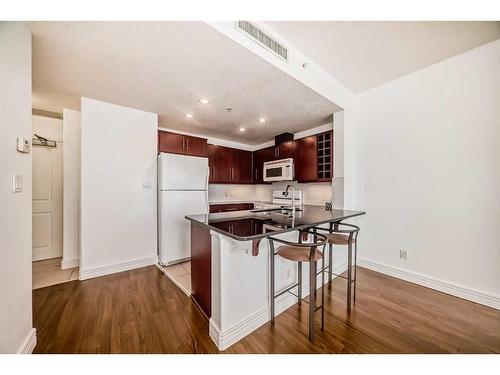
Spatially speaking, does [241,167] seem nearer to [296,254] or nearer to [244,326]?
[296,254]

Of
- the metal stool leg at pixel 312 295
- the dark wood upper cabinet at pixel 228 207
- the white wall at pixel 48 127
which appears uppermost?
the white wall at pixel 48 127

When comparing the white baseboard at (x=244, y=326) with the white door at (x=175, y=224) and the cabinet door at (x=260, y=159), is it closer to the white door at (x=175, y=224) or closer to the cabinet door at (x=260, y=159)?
the white door at (x=175, y=224)

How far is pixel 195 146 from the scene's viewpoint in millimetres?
3621

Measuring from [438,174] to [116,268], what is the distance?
422 cm

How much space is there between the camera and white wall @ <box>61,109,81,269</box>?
286cm

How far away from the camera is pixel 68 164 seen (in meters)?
2.89

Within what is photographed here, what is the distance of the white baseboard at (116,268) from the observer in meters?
2.48

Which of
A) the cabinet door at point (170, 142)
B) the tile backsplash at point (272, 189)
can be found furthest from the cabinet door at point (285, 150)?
the cabinet door at point (170, 142)

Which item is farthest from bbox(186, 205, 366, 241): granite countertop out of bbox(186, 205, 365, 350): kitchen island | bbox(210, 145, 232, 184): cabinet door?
bbox(210, 145, 232, 184): cabinet door

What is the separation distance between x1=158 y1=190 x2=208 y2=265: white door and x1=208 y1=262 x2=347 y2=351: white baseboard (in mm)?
1655

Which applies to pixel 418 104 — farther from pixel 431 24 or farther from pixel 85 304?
pixel 85 304

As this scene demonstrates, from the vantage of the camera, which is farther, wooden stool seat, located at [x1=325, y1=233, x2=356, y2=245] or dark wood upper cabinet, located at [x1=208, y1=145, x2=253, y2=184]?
dark wood upper cabinet, located at [x1=208, y1=145, x2=253, y2=184]

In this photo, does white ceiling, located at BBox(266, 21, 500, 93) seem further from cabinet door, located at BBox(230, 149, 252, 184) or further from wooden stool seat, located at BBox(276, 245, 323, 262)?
cabinet door, located at BBox(230, 149, 252, 184)

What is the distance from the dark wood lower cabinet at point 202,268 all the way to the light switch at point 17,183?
47.3 inches
